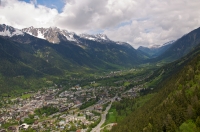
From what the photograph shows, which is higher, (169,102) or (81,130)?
(169,102)

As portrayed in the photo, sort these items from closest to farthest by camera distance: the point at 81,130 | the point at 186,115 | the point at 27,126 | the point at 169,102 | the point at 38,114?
1. the point at 186,115
2. the point at 169,102
3. the point at 81,130
4. the point at 27,126
5. the point at 38,114

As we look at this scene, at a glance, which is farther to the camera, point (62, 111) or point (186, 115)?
point (62, 111)

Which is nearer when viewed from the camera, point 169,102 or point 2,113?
point 169,102

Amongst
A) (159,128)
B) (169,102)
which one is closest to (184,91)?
(169,102)

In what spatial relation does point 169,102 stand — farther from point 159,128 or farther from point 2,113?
point 2,113

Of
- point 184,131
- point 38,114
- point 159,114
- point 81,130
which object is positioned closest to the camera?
point 184,131

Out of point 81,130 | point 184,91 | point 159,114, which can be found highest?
point 184,91

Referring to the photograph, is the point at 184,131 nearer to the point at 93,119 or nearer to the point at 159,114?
the point at 159,114

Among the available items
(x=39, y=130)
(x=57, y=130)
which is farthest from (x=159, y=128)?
(x=39, y=130)

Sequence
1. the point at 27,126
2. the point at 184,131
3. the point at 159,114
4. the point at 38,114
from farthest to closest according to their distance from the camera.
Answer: the point at 38,114, the point at 27,126, the point at 159,114, the point at 184,131
